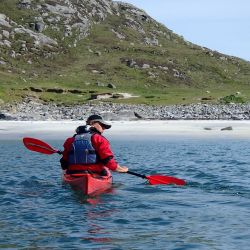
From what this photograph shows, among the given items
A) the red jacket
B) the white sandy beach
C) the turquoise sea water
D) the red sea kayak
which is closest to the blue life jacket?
the red jacket

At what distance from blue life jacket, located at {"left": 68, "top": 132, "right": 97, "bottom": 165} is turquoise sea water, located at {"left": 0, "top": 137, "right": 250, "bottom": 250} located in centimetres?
87

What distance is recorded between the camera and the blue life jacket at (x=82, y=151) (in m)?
15.4

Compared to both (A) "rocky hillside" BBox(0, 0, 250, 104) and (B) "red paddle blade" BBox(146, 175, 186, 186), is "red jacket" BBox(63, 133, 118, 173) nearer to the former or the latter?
(B) "red paddle blade" BBox(146, 175, 186, 186)

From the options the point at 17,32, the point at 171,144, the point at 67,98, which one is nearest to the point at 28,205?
Answer: the point at 171,144

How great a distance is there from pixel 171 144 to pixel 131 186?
12.7 meters

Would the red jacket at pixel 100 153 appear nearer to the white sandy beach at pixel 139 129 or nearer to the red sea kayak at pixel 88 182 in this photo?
the red sea kayak at pixel 88 182

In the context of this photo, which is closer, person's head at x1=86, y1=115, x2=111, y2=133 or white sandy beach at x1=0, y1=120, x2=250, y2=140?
person's head at x1=86, y1=115, x2=111, y2=133

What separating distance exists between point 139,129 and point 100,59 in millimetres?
57625

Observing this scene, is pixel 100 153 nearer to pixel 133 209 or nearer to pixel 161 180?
pixel 161 180

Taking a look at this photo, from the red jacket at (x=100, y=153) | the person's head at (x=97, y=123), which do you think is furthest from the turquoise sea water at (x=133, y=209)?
the person's head at (x=97, y=123)

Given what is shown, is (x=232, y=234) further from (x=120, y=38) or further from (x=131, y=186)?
(x=120, y=38)

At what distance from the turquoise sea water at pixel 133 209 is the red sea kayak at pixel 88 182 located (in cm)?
26

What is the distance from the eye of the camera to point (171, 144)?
98.1ft

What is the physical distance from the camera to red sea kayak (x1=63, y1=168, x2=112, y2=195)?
15328mm
